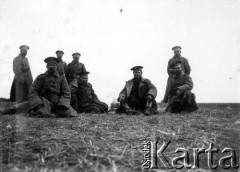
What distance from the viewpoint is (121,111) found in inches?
326

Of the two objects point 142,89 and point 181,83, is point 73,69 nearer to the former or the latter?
point 142,89

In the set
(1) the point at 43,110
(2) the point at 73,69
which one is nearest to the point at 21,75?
(2) the point at 73,69

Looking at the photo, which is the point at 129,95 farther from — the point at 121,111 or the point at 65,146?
the point at 65,146

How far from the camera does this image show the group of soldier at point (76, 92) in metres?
7.14

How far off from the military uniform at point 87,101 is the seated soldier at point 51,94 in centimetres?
130

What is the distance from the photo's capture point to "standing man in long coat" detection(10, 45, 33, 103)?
991 cm

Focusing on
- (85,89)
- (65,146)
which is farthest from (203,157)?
(85,89)

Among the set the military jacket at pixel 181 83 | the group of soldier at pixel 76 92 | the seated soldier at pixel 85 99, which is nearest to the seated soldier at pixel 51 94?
the group of soldier at pixel 76 92

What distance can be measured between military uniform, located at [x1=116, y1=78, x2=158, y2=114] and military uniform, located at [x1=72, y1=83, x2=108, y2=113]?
0.73 m

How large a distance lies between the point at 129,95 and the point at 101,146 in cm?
540

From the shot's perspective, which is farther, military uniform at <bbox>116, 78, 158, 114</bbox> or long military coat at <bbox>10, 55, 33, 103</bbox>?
long military coat at <bbox>10, 55, 33, 103</bbox>

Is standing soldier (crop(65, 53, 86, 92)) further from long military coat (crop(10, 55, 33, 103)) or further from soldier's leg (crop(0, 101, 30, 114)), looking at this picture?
soldier's leg (crop(0, 101, 30, 114))

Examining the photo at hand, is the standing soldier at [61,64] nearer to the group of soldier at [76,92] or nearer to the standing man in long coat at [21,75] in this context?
the group of soldier at [76,92]

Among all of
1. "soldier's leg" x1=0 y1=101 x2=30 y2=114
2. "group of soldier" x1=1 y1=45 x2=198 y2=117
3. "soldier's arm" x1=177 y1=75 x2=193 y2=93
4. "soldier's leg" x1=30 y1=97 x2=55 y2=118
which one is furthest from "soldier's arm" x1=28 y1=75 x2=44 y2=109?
"soldier's arm" x1=177 y1=75 x2=193 y2=93
